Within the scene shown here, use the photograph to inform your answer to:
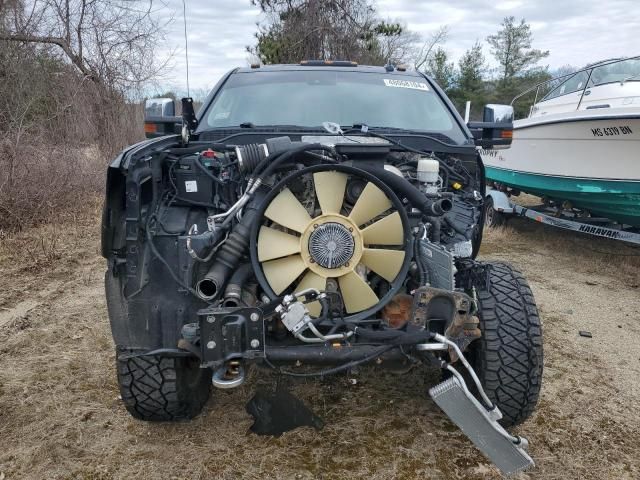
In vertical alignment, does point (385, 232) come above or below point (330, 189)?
below

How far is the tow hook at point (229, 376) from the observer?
7.55ft

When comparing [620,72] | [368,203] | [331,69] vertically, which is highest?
[620,72]

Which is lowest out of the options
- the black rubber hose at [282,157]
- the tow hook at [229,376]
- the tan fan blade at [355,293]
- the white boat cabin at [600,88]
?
the tow hook at [229,376]

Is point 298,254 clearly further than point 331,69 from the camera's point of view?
No

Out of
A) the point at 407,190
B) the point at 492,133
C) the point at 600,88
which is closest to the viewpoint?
the point at 407,190

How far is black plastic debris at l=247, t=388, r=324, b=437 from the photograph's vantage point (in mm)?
2818

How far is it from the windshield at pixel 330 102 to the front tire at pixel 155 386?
1.64m

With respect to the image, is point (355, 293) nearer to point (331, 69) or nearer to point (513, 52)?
point (331, 69)

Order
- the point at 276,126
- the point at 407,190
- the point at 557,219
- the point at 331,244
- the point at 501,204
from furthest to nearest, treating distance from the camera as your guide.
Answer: the point at 501,204 → the point at 557,219 → the point at 276,126 → the point at 407,190 → the point at 331,244

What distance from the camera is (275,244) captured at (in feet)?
7.77

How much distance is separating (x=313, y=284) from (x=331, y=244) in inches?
8.0

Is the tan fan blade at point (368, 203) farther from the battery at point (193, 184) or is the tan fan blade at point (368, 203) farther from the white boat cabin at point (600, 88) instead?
the white boat cabin at point (600, 88)

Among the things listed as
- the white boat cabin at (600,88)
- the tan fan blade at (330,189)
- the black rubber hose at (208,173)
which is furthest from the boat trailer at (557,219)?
the black rubber hose at (208,173)

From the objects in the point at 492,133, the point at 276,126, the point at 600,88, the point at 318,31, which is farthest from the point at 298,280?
the point at 318,31
